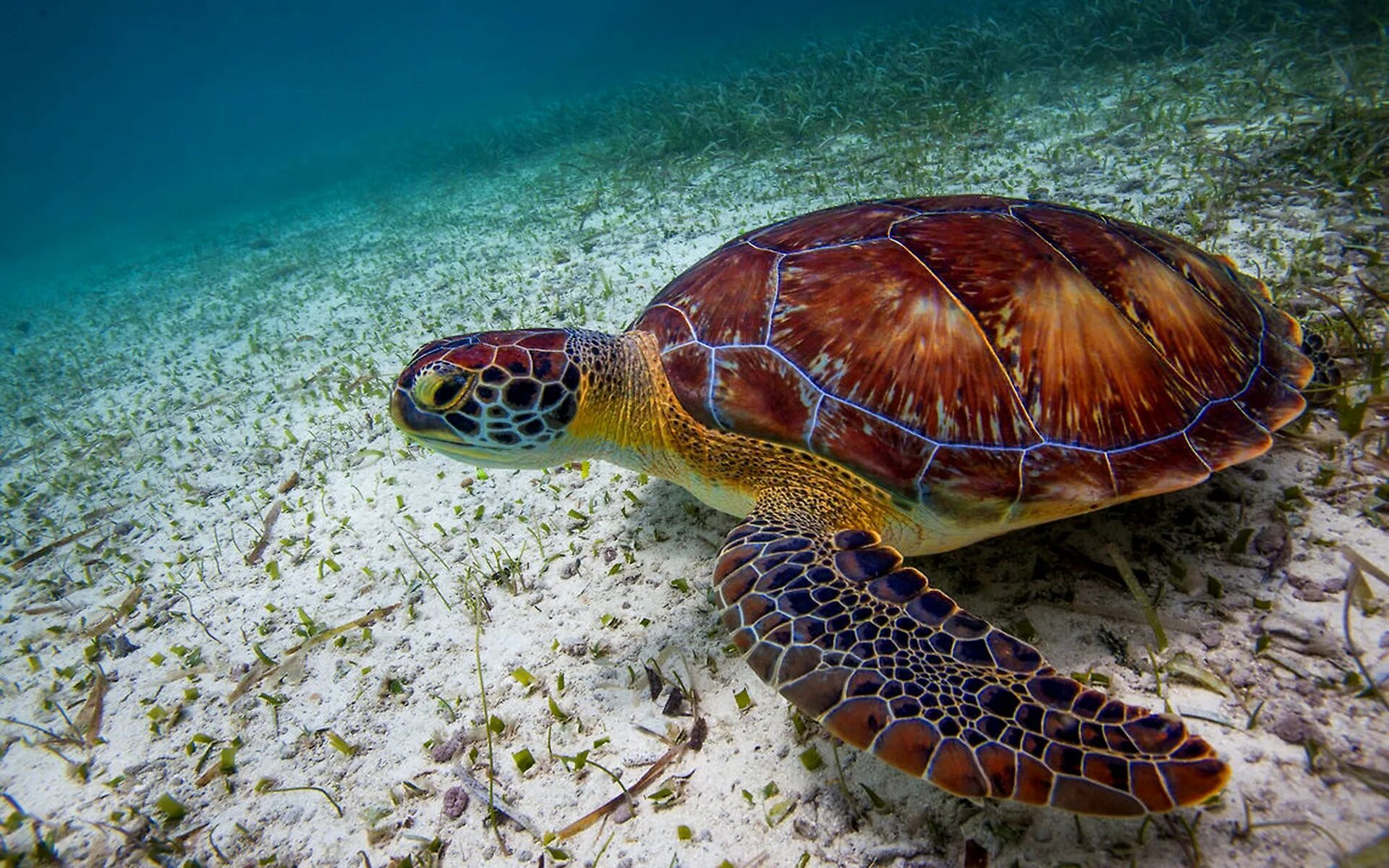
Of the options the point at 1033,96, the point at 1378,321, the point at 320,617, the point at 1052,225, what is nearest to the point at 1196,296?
the point at 1052,225

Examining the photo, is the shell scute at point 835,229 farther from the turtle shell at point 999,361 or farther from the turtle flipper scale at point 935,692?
the turtle flipper scale at point 935,692

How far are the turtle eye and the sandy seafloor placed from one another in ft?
2.81

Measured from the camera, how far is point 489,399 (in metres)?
2.21

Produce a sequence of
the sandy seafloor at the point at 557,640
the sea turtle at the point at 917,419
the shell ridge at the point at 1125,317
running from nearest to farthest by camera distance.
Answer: the sea turtle at the point at 917,419, the sandy seafloor at the point at 557,640, the shell ridge at the point at 1125,317

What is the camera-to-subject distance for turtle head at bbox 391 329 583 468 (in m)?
2.21

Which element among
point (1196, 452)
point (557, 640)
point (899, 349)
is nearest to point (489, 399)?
point (557, 640)

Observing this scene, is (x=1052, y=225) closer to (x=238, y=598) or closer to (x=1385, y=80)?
(x=238, y=598)

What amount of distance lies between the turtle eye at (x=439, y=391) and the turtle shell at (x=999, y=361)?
823 mm

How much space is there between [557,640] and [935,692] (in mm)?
1449

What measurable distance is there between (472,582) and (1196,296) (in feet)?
10.3

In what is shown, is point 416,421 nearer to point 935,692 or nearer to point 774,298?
point 774,298

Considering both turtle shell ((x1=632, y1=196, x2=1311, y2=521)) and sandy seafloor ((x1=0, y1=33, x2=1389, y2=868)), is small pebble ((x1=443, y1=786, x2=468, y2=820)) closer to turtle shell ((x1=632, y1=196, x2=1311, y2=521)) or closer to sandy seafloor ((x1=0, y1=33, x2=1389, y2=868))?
sandy seafloor ((x1=0, y1=33, x2=1389, y2=868))

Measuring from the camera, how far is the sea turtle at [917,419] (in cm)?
133

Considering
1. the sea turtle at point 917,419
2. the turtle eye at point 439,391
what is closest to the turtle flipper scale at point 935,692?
the sea turtle at point 917,419
